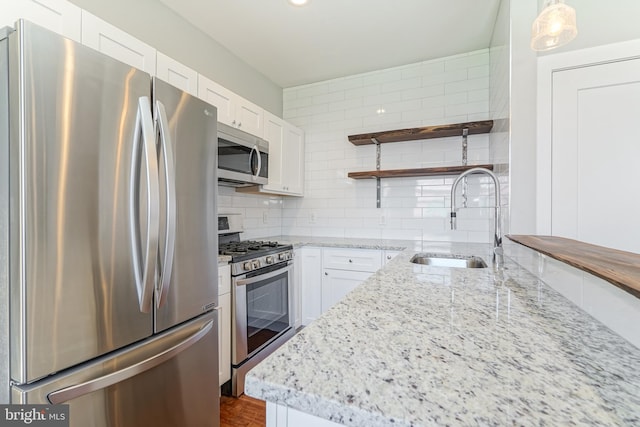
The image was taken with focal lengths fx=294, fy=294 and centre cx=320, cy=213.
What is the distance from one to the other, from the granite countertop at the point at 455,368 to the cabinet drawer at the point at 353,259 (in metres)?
1.70

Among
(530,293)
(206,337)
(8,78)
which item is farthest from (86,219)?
(530,293)

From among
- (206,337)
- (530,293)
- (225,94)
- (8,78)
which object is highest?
(225,94)

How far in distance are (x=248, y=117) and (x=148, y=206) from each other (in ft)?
5.11

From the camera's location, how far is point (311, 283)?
9.20ft

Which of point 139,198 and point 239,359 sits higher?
point 139,198

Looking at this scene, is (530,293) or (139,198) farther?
(139,198)

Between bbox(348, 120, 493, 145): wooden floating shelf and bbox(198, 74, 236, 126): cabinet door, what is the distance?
1.21 metres

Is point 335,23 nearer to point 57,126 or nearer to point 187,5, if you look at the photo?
point 187,5

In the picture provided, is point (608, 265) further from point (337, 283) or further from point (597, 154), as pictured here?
point (337, 283)

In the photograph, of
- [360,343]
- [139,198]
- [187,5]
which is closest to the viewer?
[360,343]

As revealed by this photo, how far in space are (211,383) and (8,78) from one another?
1474 mm

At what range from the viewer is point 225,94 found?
86.9 inches

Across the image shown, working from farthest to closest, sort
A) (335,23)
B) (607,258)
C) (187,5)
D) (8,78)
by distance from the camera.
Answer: (335,23), (187,5), (8,78), (607,258)

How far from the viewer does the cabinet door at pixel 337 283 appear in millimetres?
2621
